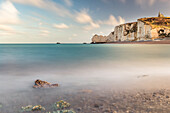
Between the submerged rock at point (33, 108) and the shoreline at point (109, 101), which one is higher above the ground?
the submerged rock at point (33, 108)

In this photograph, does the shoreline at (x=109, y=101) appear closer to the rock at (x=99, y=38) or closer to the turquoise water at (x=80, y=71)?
the turquoise water at (x=80, y=71)

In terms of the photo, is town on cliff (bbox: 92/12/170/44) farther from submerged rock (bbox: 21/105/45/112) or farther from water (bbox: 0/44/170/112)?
submerged rock (bbox: 21/105/45/112)

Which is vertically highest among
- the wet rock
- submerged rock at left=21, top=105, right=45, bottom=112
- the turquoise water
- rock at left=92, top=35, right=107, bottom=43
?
rock at left=92, top=35, right=107, bottom=43

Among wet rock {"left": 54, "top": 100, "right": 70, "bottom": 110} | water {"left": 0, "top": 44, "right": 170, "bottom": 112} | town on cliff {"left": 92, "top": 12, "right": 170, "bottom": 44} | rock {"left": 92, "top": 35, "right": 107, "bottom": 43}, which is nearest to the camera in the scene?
wet rock {"left": 54, "top": 100, "right": 70, "bottom": 110}

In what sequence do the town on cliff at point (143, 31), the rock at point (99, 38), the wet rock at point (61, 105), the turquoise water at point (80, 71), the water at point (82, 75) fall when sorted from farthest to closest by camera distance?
the rock at point (99, 38) → the town on cliff at point (143, 31) → the turquoise water at point (80, 71) → the water at point (82, 75) → the wet rock at point (61, 105)

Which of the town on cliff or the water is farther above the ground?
the town on cliff

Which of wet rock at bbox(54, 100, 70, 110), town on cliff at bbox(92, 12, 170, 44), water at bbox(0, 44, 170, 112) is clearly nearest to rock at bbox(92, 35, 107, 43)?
town on cliff at bbox(92, 12, 170, 44)

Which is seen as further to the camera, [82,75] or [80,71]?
[80,71]

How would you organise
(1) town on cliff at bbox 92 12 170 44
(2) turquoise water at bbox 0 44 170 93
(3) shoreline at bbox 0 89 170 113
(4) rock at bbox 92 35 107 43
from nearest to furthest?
(3) shoreline at bbox 0 89 170 113
(2) turquoise water at bbox 0 44 170 93
(1) town on cliff at bbox 92 12 170 44
(4) rock at bbox 92 35 107 43

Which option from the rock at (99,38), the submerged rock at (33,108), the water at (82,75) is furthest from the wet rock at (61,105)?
the rock at (99,38)

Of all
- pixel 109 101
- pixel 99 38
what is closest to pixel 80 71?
pixel 109 101

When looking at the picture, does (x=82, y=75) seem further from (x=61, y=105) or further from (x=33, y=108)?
(x=33, y=108)

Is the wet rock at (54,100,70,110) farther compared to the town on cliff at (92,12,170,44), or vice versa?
the town on cliff at (92,12,170,44)

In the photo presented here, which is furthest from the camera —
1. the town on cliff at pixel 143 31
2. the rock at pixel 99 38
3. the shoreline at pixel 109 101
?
the rock at pixel 99 38
